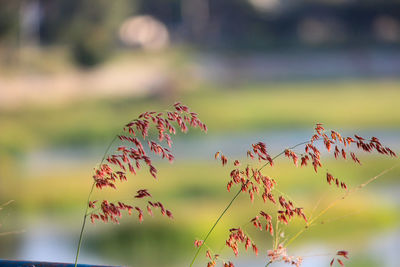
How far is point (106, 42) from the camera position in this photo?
24062 millimetres

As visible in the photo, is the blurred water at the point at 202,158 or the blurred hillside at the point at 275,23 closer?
the blurred water at the point at 202,158

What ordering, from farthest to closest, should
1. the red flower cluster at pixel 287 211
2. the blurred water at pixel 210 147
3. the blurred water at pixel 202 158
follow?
1. the blurred water at pixel 210 147
2. the blurred water at pixel 202 158
3. the red flower cluster at pixel 287 211

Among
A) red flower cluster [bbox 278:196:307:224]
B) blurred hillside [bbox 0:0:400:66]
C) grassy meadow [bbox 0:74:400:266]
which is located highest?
blurred hillside [bbox 0:0:400:66]

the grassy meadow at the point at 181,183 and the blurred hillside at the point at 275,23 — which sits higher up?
the blurred hillside at the point at 275,23

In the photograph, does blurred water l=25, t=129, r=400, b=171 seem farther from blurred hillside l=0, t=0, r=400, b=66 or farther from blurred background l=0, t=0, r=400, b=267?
blurred hillside l=0, t=0, r=400, b=66

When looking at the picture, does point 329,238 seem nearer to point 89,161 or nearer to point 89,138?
point 89,161

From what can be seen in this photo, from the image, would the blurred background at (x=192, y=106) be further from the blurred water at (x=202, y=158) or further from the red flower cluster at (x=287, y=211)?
the red flower cluster at (x=287, y=211)

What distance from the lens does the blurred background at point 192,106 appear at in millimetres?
10008

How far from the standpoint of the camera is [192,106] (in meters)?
24.6

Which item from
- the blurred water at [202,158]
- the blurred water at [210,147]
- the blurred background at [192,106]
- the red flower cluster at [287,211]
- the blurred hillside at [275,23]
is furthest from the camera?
the blurred hillside at [275,23]

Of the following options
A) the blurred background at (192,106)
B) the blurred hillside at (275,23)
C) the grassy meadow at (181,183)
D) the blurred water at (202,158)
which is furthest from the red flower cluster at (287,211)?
the blurred hillside at (275,23)

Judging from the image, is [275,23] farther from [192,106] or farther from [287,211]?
[287,211]

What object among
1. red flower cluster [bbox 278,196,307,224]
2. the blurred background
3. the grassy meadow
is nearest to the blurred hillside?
the blurred background

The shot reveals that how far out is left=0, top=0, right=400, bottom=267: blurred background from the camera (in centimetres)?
1001
